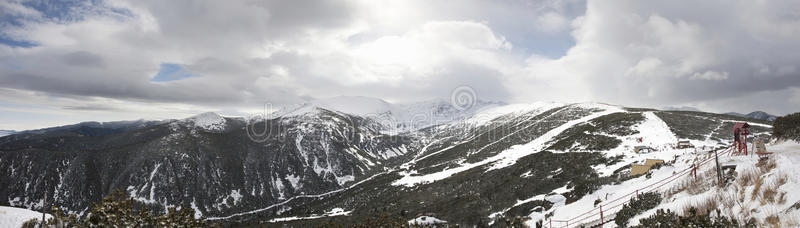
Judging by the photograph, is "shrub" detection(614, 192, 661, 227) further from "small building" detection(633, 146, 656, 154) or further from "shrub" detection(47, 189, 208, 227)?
"small building" detection(633, 146, 656, 154)

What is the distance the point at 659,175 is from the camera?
28172mm

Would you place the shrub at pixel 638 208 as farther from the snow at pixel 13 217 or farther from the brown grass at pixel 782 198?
the snow at pixel 13 217

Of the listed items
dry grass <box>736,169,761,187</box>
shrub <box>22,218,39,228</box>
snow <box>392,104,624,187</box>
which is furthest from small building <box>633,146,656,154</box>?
shrub <box>22,218,39,228</box>

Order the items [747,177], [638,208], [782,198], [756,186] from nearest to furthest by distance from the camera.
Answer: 1. [782,198]
2. [756,186]
3. [747,177]
4. [638,208]

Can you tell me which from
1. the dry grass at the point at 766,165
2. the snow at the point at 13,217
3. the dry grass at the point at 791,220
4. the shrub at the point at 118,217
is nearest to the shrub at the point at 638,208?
the dry grass at the point at 766,165

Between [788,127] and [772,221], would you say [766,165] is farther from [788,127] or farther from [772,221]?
[788,127]

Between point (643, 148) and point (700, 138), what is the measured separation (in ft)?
56.9

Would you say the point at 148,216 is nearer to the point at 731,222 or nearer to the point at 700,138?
the point at 731,222

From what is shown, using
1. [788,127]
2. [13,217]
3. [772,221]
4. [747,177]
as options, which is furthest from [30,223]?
[788,127]

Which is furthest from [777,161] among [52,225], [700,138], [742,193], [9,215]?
[700,138]

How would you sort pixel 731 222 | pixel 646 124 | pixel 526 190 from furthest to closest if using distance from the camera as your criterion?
pixel 646 124
pixel 526 190
pixel 731 222

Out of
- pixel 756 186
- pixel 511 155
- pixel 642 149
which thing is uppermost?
pixel 756 186

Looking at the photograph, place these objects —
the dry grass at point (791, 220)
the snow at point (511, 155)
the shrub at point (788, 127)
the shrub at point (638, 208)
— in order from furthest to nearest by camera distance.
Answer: the snow at point (511, 155), the shrub at point (788, 127), the shrub at point (638, 208), the dry grass at point (791, 220)

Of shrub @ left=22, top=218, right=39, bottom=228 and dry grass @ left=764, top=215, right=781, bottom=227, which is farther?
shrub @ left=22, top=218, right=39, bottom=228
